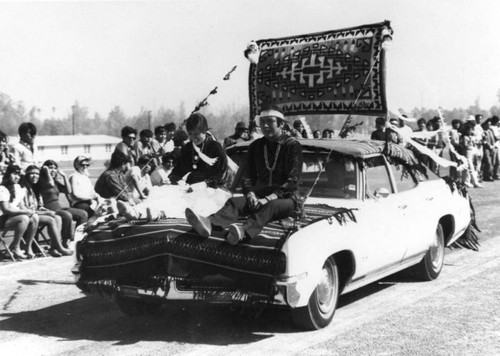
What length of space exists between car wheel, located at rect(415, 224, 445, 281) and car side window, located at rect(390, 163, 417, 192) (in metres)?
0.77

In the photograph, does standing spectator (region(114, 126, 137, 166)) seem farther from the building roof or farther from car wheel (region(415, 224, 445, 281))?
the building roof

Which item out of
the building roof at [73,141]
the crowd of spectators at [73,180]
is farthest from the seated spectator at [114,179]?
the building roof at [73,141]

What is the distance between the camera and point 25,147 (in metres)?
12.3

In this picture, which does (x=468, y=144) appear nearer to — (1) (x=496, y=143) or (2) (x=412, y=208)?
(1) (x=496, y=143)

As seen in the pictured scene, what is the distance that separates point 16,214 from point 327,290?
18.7 ft

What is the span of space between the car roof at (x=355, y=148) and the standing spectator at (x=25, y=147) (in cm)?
526

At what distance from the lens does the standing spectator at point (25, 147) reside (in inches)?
480

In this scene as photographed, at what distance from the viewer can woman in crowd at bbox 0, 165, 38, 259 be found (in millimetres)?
10516

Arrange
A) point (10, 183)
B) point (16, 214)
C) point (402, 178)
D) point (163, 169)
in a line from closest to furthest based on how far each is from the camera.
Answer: point (402, 178), point (16, 214), point (10, 183), point (163, 169)

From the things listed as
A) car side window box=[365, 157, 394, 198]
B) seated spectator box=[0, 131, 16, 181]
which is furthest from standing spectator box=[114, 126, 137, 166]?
car side window box=[365, 157, 394, 198]

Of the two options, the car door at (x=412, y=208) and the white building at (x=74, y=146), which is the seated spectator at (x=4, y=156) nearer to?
the car door at (x=412, y=208)

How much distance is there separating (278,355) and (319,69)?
16.0 ft

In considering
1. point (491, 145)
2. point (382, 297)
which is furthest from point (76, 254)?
point (491, 145)

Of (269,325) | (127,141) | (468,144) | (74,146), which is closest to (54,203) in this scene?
(127,141)
